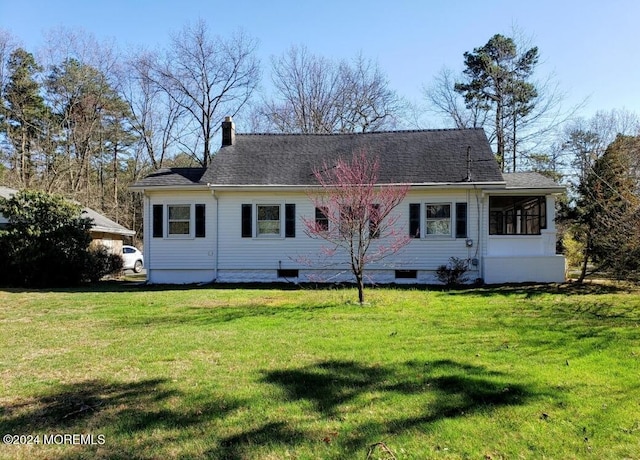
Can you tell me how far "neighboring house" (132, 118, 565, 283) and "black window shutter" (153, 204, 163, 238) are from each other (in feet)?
0.11

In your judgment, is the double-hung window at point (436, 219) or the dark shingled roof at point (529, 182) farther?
the double-hung window at point (436, 219)

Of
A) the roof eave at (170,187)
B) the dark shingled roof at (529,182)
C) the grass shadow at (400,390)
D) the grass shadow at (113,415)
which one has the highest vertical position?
the dark shingled roof at (529,182)

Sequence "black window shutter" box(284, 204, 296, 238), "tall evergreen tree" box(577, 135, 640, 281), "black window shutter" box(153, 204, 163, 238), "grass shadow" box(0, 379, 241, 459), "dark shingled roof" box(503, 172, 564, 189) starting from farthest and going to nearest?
"black window shutter" box(153, 204, 163, 238) → "black window shutter" box(284, 204, 296, 238) → "dark shingled roof" box(503, 172, 564, 189) → "tall evergreen tree" box(577, 135, 640, 281) → "grass shadow" box(0, 379, 241, 459)

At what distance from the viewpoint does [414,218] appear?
46.0 feet

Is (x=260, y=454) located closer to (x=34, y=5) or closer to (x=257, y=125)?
(x=34, y=5)

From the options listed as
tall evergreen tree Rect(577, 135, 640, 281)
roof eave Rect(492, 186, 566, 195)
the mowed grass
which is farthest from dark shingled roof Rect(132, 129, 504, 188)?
the mowed grass

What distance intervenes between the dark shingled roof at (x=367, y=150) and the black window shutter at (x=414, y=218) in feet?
2.76

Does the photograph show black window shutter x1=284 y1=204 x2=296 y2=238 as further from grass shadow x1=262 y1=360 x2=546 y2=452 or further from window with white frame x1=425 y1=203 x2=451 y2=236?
grass shadow x1=262 y1=360 x2=546 y2=452

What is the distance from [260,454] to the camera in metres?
2.88

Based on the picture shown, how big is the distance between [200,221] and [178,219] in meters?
0.82

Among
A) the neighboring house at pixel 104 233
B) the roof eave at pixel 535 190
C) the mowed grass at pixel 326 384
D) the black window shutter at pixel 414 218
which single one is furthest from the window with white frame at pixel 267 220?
the neighboring house at pixel 104 233

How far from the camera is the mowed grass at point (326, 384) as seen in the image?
3.03 m

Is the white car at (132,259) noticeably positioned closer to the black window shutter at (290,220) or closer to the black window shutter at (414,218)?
the black window shutter at (290,220)

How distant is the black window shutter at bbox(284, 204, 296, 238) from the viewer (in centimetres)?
1426
